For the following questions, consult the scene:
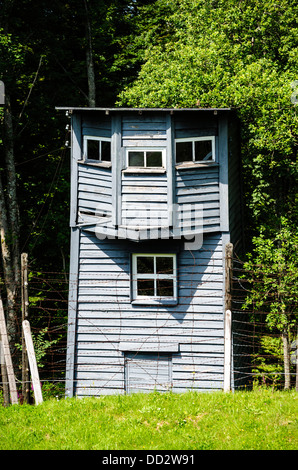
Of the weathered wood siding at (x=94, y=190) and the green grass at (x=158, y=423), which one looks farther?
the weathered wood siding at (x=94, y=190)

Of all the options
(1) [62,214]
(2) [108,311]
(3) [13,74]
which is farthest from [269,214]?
(3) [13,74]

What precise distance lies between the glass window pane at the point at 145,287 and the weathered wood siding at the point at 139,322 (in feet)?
1.24

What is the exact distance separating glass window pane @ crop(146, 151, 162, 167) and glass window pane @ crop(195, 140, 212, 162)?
1.04 metres

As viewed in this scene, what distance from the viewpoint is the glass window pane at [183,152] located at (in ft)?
45.7

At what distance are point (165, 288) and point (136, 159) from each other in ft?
12.5

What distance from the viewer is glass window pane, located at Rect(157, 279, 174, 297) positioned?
14.5 meters

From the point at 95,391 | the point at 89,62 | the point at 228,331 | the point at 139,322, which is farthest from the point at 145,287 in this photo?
the point at 89,62

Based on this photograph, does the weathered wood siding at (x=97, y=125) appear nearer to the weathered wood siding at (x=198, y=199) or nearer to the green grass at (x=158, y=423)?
the weathered wood siding at (x=198, y=199)

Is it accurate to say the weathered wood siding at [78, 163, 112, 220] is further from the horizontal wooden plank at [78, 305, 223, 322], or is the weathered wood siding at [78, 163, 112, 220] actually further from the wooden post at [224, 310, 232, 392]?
the wooden post at [224, 310, 232, 392]

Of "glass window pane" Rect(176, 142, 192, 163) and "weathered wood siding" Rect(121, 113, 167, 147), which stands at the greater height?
"weathered wood siding" Rect(121, 113, 167, 147)

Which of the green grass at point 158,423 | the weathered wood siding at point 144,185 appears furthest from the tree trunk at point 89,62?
the green grass at point 158,423

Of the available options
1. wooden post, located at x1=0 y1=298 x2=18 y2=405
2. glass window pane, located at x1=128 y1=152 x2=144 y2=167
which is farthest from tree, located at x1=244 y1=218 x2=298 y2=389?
wooden post, located at x1=0 y1=298 x2=18 y2=405
